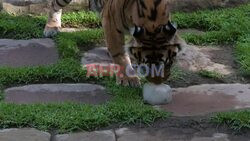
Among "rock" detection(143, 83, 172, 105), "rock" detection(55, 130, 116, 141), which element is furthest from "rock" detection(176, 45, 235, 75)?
"rock" detection(55, 130, 116, 141)

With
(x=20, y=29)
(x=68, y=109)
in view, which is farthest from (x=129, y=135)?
(x=20, y=29)

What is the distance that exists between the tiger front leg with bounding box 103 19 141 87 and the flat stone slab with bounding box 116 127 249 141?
0.78m

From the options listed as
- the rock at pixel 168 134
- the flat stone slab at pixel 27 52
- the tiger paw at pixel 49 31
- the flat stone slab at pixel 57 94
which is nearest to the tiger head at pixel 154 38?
the rock at pixel 168 134

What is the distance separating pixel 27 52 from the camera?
205 inches

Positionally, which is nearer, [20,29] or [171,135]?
[171,135]

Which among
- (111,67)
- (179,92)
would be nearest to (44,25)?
→ (111,67)

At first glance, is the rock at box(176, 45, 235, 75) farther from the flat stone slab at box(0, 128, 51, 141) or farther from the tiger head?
the flat stone slab at box(0, 128, 51, 141)

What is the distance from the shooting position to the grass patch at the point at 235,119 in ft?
12.2

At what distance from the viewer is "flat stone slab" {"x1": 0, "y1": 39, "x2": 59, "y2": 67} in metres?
4.98

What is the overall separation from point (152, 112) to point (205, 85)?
0.79 meters

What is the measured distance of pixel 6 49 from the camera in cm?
529

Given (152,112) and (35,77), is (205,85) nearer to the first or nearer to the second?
(152,112)

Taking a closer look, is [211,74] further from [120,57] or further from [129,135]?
[129,135]

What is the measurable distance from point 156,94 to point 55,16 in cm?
219
